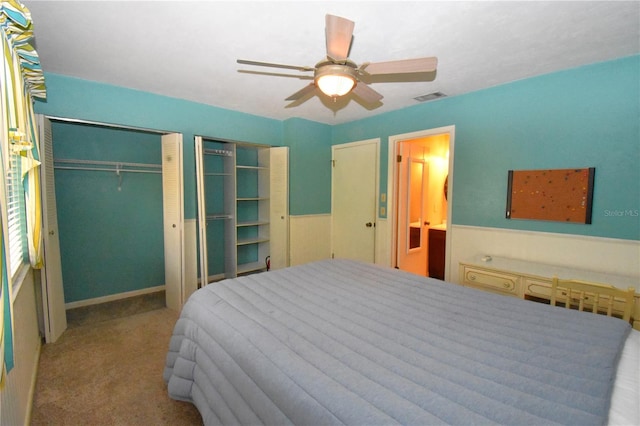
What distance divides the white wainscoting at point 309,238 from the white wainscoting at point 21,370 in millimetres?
2684

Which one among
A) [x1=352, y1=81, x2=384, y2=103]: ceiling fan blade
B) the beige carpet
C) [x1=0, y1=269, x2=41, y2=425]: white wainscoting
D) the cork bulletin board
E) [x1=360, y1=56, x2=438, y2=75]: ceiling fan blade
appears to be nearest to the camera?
[x1=0, y1=269, x2=41, y2=425]: white wainscoting

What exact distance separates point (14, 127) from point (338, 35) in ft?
5.43

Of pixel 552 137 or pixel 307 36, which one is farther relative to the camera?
pixel 552 137

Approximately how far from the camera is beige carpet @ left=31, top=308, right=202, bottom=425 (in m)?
1.78

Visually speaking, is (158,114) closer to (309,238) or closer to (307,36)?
(307,36)

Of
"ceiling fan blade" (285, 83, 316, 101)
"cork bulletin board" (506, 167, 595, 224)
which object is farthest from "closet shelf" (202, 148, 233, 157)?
"cork bulletin board" (506, 167, 595, 224)

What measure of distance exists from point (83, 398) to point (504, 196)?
383cm

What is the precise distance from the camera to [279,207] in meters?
4.10

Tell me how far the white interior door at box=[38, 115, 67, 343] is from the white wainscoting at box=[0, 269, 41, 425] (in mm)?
315

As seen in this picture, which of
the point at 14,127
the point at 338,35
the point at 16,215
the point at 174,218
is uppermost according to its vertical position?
the point at 338,35

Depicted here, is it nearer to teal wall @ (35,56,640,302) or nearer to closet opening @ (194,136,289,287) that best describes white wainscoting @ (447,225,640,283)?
teal wall @ (35,56,640,302)

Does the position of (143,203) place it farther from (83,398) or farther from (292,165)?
(83,398)

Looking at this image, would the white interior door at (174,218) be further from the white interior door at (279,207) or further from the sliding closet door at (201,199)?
the white interior door at (279,207)

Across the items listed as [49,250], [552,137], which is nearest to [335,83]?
[552,137]
